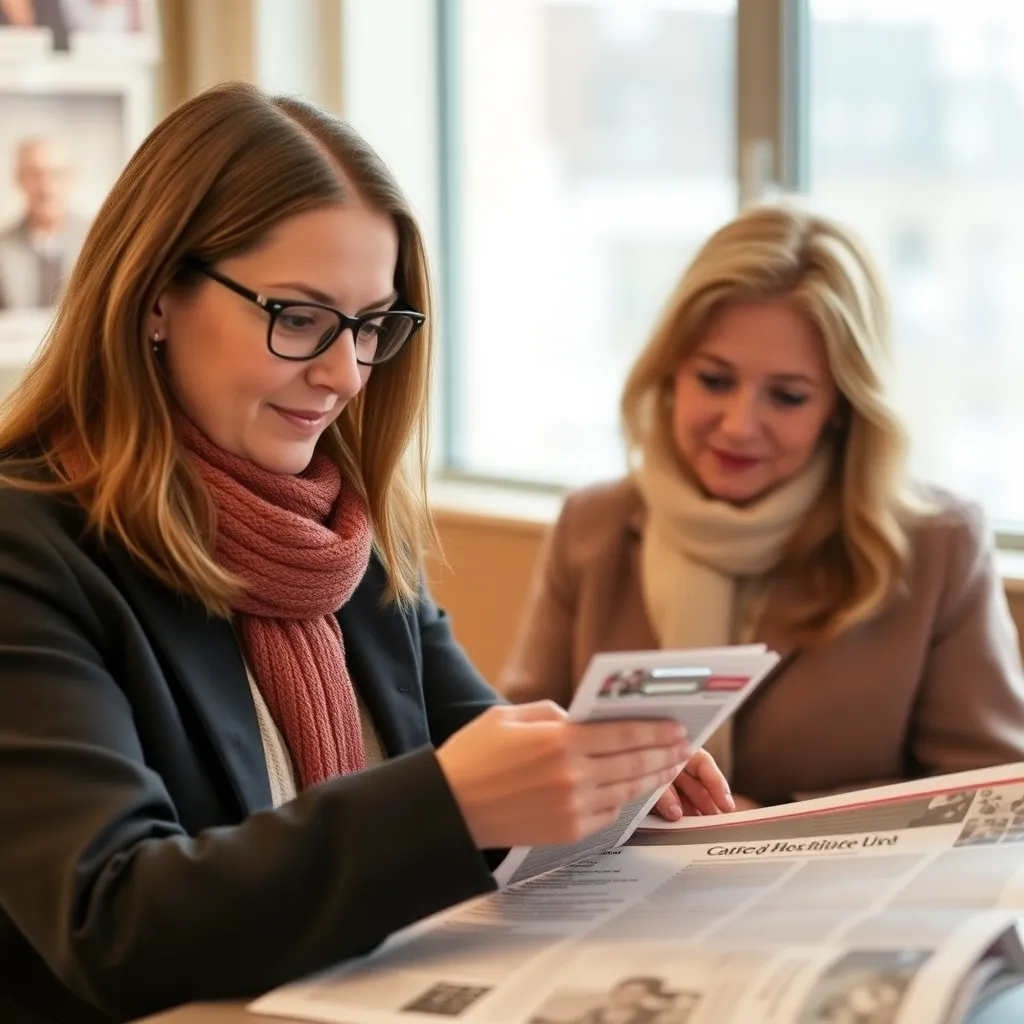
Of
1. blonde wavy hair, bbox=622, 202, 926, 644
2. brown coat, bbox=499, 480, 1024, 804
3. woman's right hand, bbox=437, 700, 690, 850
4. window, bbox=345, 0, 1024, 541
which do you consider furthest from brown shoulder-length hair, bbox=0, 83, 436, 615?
window, bbox=345, 0, 1024, 541

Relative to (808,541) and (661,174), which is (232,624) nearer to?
(808,541)

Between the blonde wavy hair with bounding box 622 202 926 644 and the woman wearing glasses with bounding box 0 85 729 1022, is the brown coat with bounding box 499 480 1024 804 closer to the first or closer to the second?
the blonde wavy hair with bounding box 622 202 926 644

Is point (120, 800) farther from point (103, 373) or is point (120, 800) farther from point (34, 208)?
point (34, 208)

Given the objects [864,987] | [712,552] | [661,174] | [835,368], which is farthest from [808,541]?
[864,987]

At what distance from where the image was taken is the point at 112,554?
1264mm

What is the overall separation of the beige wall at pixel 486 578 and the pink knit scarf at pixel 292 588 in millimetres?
1560

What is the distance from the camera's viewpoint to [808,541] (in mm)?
2211

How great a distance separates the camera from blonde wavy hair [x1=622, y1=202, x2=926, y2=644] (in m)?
2.15

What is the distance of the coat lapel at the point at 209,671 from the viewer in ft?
4.15

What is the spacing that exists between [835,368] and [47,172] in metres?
1.70

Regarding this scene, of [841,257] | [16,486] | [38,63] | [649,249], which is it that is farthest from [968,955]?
[38,63]

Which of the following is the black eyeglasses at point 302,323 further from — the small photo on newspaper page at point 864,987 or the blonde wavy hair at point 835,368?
the blonde wavy hair at point 835,368

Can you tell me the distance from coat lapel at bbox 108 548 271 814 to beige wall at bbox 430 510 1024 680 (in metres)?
1.66

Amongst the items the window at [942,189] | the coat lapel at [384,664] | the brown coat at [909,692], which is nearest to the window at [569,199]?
the window at [942,189]
